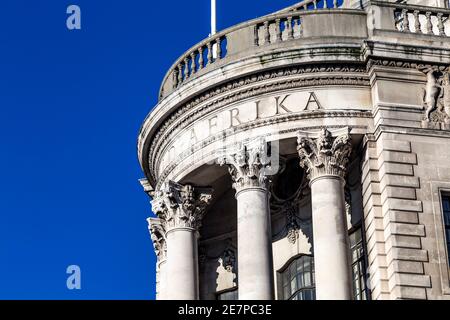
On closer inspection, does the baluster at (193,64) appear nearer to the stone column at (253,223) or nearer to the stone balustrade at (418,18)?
the stone column at (253,223)

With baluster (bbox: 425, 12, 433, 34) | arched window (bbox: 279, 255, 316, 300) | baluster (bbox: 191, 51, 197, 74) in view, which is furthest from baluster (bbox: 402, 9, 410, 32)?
arched window (bbox: 279, 255, 316, 300)

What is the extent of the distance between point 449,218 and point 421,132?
2.92 meters

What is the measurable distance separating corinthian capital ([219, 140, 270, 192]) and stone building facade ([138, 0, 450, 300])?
45mm

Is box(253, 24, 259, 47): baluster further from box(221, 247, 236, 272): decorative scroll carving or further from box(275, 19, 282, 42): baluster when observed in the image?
box(221, 247, 236, 272): decorative scroll carving

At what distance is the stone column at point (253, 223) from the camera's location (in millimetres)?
42094

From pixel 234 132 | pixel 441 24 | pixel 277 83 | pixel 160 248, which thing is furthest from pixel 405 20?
pixel 160 248

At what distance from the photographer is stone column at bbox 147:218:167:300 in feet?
163

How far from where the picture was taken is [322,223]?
4194cm

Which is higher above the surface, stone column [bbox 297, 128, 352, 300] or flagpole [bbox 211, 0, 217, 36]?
flagpole [bbox 211, 0, 217, 36]

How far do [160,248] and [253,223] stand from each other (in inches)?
320

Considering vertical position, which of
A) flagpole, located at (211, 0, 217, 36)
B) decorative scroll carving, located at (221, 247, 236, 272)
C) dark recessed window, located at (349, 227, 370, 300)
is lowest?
dark recessed window, located at (349, 227, 370, 300)

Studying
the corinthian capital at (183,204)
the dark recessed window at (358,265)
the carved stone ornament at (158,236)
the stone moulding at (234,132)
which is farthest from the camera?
the carved stone ornament at (158,236)

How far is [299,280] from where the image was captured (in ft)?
154

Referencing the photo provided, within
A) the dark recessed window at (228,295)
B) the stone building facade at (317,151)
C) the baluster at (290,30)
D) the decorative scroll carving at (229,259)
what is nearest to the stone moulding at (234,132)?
the stone building facade at (317,151)
